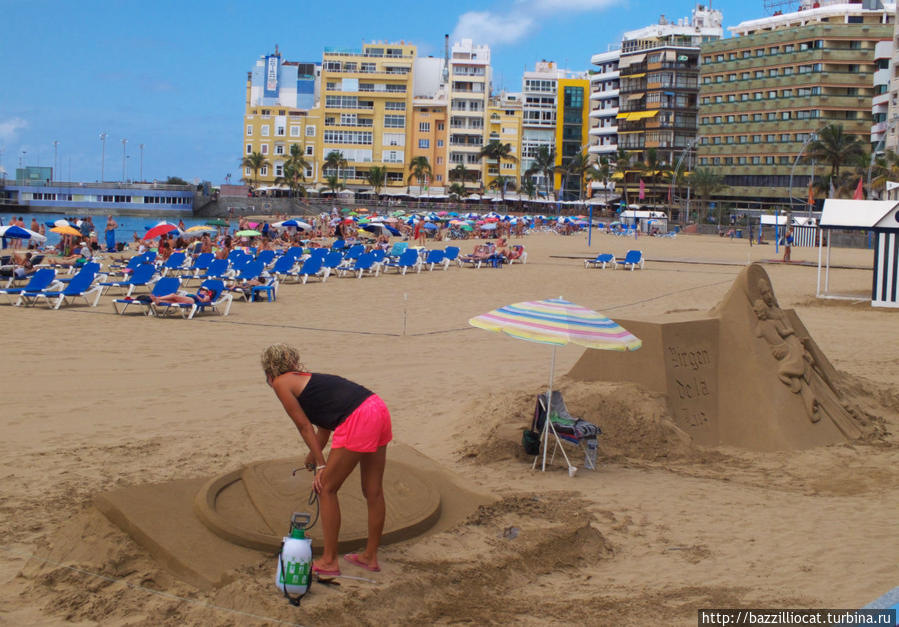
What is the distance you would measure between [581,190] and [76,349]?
289 feet

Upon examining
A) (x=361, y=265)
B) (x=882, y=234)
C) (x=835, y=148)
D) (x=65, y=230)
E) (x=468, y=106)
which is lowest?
(x=361, y=265)

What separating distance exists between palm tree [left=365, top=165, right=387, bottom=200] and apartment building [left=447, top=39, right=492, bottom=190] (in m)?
7.80

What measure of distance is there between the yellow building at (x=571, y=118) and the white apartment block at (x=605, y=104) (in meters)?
4.54

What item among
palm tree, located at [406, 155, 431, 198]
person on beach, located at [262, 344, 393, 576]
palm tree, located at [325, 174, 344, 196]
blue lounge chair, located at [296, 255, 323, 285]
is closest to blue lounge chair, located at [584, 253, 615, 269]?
blue lounge chair, located at [296, 255, 323, 285]

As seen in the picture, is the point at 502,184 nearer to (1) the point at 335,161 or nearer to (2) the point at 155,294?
(1) the point at 335,161

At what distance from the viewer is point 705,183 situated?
263ft

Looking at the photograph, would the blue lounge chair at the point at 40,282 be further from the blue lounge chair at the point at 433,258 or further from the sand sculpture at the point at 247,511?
the blue lounge chair at the point at 433,258

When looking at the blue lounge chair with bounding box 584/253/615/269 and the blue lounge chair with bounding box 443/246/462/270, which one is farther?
the blue lounge chair with bounding box 584/253/615/269

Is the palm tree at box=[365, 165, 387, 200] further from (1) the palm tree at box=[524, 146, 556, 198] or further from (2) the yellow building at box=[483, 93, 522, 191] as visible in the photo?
(1) the palm tree at box=[524, 146, 556, 198]

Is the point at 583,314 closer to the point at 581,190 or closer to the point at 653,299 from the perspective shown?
the point at 653,299

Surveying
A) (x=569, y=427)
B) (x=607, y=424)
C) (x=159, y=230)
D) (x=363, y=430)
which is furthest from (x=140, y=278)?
(x=363, y=430)

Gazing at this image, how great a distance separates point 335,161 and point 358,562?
84149 millimetres

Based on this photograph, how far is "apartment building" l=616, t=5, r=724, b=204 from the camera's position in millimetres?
89438

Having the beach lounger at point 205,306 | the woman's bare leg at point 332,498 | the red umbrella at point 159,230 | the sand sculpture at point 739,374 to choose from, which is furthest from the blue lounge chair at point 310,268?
the woman's bare leg at point 332,498
